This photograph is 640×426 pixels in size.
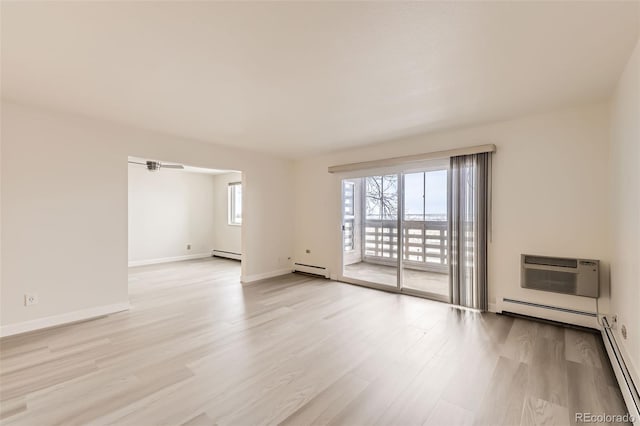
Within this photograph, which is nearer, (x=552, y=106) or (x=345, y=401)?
(x=345, y=401)

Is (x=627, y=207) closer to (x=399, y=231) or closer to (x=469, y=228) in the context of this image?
(x=469, y=228)

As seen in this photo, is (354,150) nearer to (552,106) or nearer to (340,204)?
(340,204)

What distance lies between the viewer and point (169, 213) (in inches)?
283

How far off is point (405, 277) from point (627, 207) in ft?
9.44

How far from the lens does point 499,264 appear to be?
343cm

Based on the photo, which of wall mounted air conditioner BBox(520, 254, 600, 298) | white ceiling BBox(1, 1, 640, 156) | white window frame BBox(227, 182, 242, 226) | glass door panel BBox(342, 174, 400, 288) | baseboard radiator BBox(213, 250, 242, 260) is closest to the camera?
white ceiling BBox(1, 1, 640, 156)

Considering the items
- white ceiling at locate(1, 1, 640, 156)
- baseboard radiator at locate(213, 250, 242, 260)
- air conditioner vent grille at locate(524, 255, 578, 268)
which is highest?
white ceiling at locate(1, 1, 640, 156)

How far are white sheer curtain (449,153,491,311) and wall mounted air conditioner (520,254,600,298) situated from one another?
1.56 ft

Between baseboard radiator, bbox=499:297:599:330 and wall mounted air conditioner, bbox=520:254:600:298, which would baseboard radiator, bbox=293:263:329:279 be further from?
wall mounted air conditioner, bbox=520:254:600:298

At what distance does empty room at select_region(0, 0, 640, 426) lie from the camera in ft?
5.58

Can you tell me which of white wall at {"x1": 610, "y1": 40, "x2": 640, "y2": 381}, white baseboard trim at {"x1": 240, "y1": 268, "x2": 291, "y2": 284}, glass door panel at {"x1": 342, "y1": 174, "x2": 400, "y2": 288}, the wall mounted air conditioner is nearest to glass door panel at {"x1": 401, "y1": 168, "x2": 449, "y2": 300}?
glass door panel at {"x1": 342, "y1": 174, "x2": 400, "y2": 288}

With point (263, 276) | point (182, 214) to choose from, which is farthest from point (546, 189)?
point (182, 214)

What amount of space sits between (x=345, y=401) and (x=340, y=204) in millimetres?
3577

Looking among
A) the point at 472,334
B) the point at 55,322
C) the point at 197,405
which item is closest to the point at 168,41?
the point at 197,405
